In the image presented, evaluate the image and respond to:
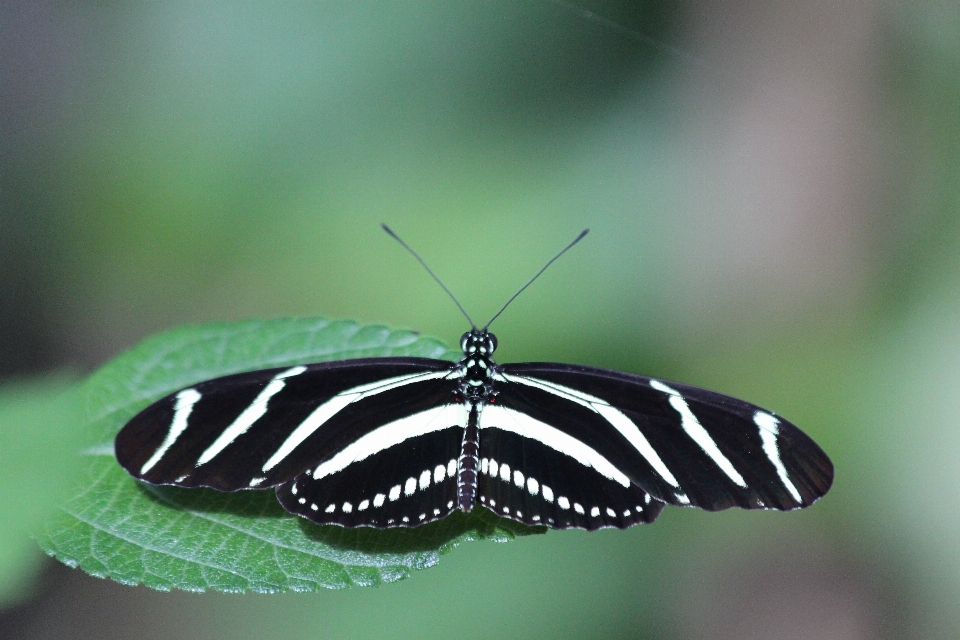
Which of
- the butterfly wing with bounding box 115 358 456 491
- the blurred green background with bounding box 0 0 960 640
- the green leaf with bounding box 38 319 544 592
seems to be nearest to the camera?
the green leaf with bounding box 38 319 544 592

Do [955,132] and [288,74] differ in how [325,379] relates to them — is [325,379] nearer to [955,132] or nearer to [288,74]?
[288,74]

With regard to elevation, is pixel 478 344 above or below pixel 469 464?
above

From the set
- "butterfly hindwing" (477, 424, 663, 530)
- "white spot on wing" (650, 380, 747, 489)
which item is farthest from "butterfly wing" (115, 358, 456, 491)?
"white spot on wing" (650, 380, 747, 489)

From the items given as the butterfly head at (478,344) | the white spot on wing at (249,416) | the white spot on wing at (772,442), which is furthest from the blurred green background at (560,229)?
the white spot on wing at (772,442)

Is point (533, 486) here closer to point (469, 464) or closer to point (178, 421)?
point (469, 464)

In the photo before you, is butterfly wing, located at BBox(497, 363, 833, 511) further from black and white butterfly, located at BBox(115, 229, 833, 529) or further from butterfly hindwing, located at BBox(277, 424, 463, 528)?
butterfly hindwing, located at BBox(277, 424, 463, 528)

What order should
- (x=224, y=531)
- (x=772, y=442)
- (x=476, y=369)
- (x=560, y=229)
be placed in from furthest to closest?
(x=560, y=229), (x=476, y=369), (x=224, y=531), (x=772, y=442)

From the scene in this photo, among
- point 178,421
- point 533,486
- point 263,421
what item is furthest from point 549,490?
point 178,421
